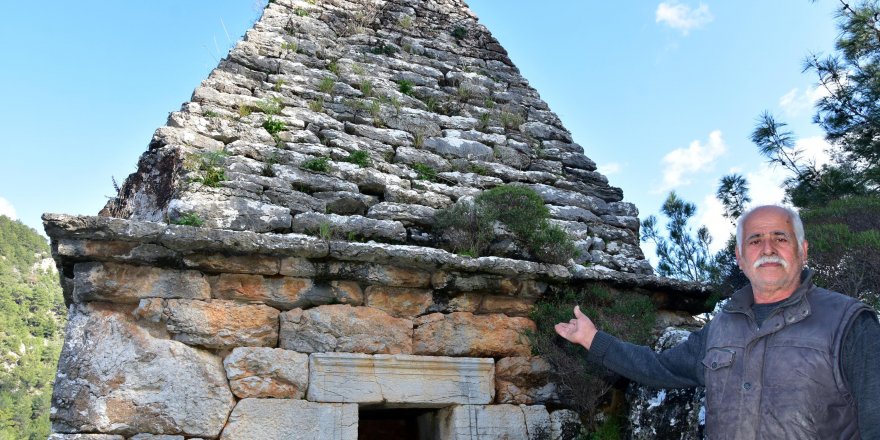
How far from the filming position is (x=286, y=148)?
15.5 feet

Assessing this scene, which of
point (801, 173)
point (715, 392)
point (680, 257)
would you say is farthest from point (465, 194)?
point (680, 257)

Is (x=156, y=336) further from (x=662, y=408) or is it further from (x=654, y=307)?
(x=654, y=307)

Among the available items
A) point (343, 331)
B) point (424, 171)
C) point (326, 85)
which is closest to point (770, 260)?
A: point (343, 331)

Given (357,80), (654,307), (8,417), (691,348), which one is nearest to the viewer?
(691,348)

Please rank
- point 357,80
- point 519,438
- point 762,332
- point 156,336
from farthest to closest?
point 357,80, point 519,438, point 156,336, point 762,332

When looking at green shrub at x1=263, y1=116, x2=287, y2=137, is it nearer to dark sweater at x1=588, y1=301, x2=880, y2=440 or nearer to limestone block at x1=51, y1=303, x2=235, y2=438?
limestone block at x1=51, y1=303, x2=235, y2=438

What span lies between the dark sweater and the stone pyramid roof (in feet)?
5.50

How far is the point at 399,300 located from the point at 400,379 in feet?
1.50

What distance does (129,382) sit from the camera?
3.33 metres

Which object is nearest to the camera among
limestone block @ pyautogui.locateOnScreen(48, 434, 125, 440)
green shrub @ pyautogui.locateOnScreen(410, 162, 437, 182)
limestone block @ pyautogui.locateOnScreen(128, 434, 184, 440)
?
limestone block @ pyautogui.locateOnScreen(48, 434, 125, 440)

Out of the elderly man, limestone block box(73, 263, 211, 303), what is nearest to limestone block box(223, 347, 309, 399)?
limestone block box(73, 263, 211, 303)

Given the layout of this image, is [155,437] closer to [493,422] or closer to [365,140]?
[493,422]

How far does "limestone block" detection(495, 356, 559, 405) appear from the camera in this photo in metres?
4.01

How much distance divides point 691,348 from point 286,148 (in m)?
3.04
